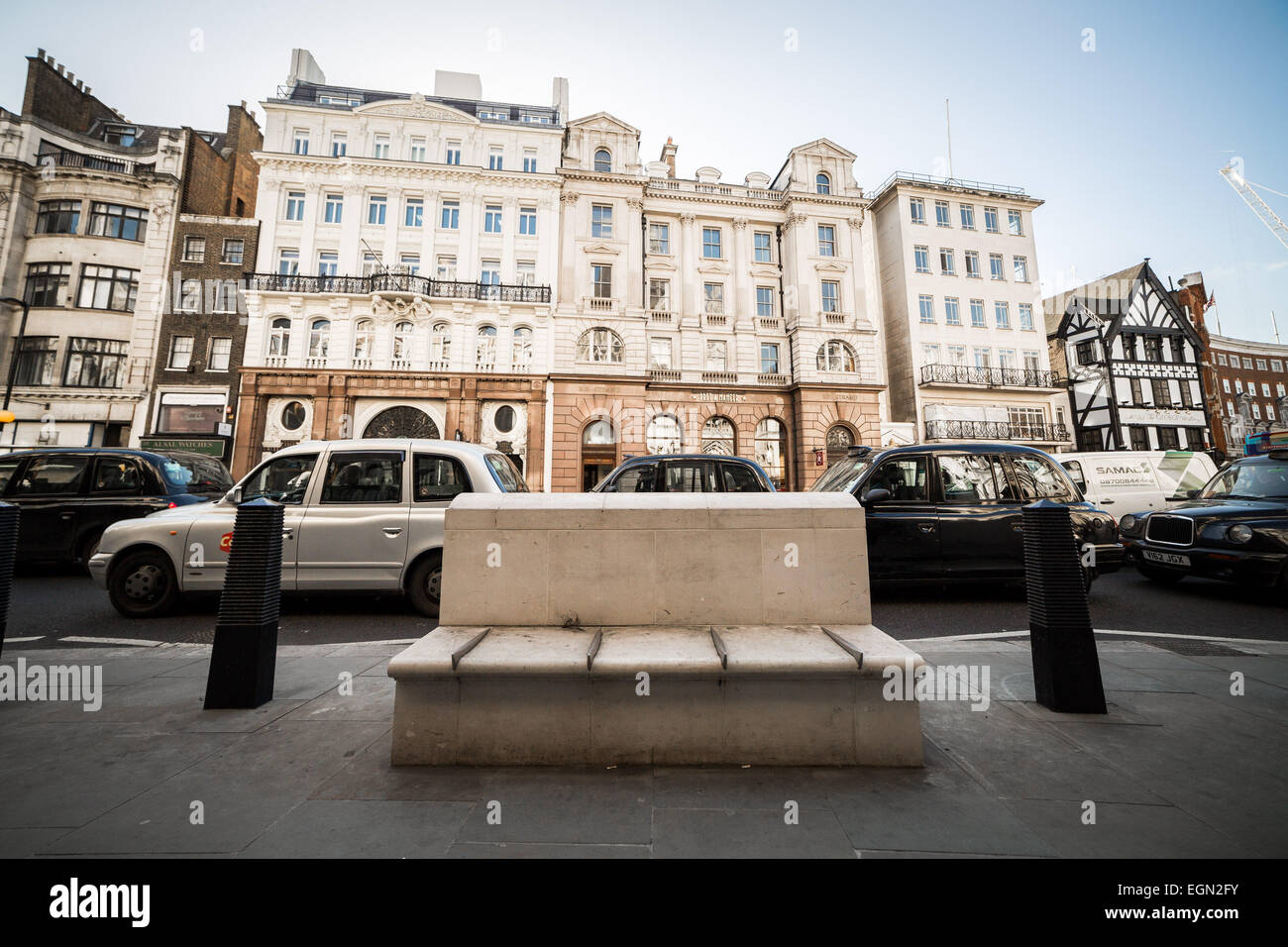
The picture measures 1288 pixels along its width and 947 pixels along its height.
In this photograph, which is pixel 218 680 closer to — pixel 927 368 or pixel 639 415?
pixel 639 415

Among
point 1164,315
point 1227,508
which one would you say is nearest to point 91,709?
point 1227,508

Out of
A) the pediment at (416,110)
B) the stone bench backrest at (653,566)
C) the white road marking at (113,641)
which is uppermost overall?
the pediment at (416,110)

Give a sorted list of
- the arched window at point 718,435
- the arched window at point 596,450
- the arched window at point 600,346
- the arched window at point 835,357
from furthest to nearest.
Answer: the arched window at point 835,357 → the arched window at point 718,435 → the arched window at point 600,346 → the arched window at point 596,450

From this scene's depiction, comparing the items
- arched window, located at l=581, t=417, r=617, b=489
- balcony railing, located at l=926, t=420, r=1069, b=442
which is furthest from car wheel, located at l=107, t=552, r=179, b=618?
balcony railing, located at l=926, t=420, r=1069, b=442

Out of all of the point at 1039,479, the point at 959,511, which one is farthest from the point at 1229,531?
the point at 959,511

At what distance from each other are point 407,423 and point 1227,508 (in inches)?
1065

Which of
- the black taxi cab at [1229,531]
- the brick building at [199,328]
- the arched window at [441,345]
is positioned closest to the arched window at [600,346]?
the arched window at [441,345]

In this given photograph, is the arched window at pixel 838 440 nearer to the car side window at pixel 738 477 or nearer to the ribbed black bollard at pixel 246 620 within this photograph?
the car side window at pixel 738 477

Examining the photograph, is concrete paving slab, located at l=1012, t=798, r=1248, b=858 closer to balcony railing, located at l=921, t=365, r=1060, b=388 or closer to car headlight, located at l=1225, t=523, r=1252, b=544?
car headlight, located at l=1225, t=523, r=1252, b=544

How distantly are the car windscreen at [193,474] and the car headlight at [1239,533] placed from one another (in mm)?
16127

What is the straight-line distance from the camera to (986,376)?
101ft

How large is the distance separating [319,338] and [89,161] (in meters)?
14.8

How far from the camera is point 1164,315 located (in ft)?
123

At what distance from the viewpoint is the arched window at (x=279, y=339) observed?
24.9 meters
